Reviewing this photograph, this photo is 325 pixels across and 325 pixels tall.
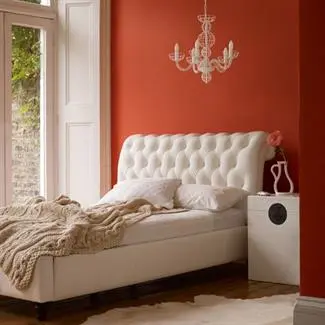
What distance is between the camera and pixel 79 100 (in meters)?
7.39

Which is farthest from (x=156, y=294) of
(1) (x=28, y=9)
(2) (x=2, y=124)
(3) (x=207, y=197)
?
(1) (x=28, y=9)

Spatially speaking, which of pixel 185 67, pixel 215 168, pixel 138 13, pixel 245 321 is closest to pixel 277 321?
pixel 245 321

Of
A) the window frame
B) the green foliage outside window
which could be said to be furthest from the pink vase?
the window frame

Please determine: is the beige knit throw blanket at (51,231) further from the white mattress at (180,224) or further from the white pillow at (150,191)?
the white pillow at (150,191)

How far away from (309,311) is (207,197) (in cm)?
201

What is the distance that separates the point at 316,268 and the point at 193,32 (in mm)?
3276

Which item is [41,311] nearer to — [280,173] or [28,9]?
[280,173]

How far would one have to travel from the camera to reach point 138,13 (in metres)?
7.20

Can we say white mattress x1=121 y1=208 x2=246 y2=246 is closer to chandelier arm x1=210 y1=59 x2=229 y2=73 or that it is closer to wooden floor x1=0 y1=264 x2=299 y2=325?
wooden floor x1=0 y1=264 x2=299 y2=325

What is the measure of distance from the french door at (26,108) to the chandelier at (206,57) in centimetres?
140

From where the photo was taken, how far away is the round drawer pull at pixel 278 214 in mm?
5844

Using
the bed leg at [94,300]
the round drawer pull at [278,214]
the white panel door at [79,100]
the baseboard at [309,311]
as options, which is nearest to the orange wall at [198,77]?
the white panel door at [79,100]

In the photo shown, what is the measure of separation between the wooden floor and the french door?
6.08ft

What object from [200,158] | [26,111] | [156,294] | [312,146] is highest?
[26,111]
